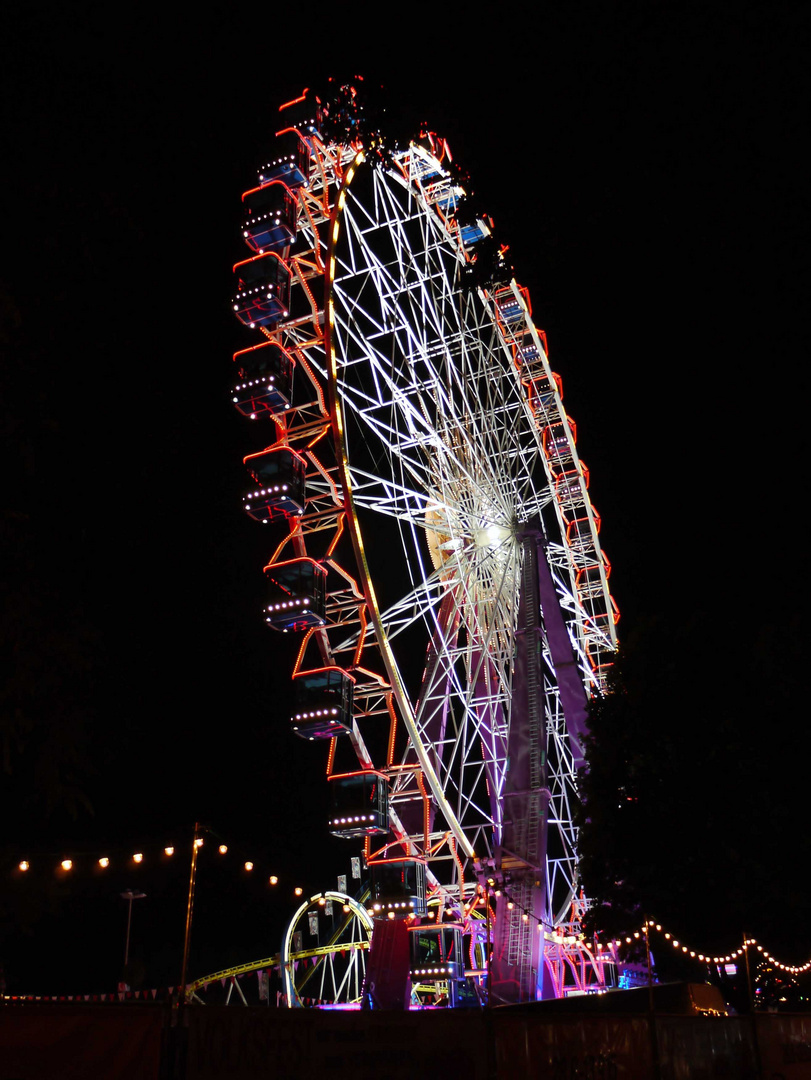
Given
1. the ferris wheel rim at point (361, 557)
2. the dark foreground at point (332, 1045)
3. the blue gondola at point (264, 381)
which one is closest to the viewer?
the dark foreground at point (332, 1045)

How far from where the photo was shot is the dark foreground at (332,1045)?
5730mm

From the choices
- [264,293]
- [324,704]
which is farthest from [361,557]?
[264,293]

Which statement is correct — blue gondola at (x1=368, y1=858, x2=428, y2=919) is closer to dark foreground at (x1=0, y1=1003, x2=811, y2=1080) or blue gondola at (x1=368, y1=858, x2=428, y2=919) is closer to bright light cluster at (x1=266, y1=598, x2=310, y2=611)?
bright light cluster at (x1=266, y1=598, x2=310, y2=611)

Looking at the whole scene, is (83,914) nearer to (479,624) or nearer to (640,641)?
(479,624)

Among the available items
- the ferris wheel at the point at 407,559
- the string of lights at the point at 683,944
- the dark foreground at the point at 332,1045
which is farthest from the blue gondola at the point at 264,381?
the dark foreground at the point at 332,1045

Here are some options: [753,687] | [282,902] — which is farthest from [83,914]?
[753,687]

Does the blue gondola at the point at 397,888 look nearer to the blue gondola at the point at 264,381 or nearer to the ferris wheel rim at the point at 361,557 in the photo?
the ferris wheel rim at the point at 361,557

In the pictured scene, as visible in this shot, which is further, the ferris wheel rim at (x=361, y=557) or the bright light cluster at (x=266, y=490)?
the bright light cluster at (x=266, y=490)

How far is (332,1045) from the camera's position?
21.7 feet

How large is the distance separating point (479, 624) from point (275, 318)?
26.5 feet

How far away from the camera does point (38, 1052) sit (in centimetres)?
568

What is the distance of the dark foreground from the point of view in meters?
5.73

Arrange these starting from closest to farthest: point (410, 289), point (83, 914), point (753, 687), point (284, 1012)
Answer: point (284, 1012) → point (753, 687) → point (410, 289) → point (83, 914)

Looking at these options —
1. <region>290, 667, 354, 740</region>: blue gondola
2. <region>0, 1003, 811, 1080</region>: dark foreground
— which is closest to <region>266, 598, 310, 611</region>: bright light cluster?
<region>290, 667, 354, 740</region>: blue gondola
